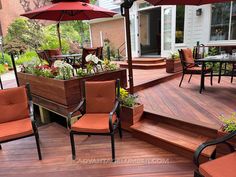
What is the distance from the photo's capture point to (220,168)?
1586mm

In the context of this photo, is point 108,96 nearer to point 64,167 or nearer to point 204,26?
point 64,167

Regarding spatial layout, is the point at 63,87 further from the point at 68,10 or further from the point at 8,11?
the point at 8,11

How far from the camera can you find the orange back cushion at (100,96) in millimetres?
3039

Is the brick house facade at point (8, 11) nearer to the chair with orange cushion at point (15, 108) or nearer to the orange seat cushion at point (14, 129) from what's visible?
the chair with orange cushion at point (15, 108)

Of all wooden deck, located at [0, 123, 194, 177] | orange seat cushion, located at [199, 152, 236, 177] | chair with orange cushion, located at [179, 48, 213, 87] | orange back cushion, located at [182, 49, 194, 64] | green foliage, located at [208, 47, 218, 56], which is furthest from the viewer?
green foliage, located at [208, 47, 218, 56]

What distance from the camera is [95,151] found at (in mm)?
2855

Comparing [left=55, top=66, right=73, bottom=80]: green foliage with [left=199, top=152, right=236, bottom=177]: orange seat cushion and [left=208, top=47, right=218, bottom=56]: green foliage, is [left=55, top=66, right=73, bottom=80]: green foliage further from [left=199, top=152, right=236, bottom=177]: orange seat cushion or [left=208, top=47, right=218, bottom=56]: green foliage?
[left=208, top=47, right=218, bottom=56]: green foliage

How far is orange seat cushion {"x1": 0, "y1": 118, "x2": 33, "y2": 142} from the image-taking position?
2506mm

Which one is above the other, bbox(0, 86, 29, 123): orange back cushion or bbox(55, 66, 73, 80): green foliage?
bbox(55, 66, 73, 80): green foliage

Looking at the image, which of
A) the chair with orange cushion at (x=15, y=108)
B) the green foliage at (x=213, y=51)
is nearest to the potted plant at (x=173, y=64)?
the green foliage at (x=213, y=51)

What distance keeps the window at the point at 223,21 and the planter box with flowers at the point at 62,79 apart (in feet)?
14.6

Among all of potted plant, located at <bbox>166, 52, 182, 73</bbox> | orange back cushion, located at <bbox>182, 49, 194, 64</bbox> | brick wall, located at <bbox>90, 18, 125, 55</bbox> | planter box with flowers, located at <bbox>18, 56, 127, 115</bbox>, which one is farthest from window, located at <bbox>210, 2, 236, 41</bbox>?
brick wall, located at <bbox>90, 18, 125, 55</bbox>

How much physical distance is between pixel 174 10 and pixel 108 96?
5.70 meters

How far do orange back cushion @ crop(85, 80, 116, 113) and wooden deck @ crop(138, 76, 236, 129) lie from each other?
31.8 inches
